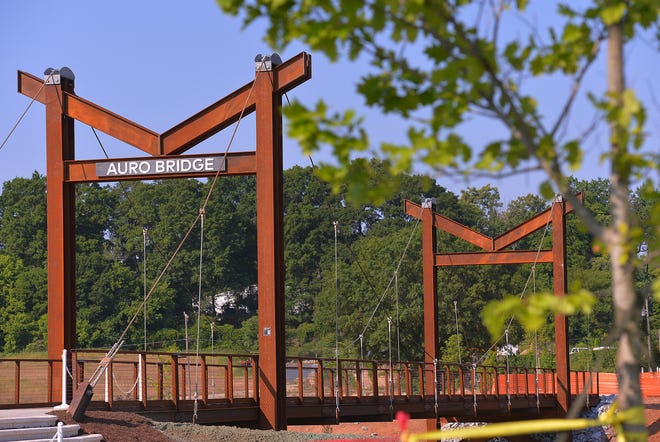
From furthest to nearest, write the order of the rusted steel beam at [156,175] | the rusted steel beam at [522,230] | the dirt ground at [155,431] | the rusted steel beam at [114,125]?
the rusted steel beam at [522,230] < the rusted steel beam at [114,125] < the rusted steel beam at [156,175] < the dirt ground at [155,431]

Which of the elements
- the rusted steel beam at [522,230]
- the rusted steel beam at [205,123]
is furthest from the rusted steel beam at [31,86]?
the rusted steel beam at [522,230]

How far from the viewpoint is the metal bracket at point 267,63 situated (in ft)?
63.4

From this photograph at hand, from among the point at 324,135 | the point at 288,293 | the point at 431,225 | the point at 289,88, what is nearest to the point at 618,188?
the point at 324,135

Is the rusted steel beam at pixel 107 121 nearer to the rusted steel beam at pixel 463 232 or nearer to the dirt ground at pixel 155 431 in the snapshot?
the dirt ground at pixel 155 431

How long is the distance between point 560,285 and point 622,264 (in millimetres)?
30916

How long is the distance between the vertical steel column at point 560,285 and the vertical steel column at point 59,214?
1866 cm

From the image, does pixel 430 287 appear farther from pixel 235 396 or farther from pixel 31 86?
pixel 31 86

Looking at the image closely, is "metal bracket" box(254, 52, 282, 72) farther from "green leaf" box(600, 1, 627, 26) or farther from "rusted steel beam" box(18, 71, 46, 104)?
"green leaf" box(600, 1, 627, 26)

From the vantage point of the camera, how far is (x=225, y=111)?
64.7 ft

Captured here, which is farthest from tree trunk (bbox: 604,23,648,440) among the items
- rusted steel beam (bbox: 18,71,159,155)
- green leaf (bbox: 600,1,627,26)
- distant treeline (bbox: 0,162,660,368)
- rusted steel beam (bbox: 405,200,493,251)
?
distant treeline (bbox: 0,162,660,368)

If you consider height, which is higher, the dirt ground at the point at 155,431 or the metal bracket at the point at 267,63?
the metal bracket at the point at 267,63

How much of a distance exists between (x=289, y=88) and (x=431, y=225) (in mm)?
15458

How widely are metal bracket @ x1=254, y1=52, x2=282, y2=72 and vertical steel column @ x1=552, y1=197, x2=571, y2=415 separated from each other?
17.9 meters

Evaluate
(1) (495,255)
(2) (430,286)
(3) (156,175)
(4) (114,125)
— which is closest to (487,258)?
(1) (495,255)
